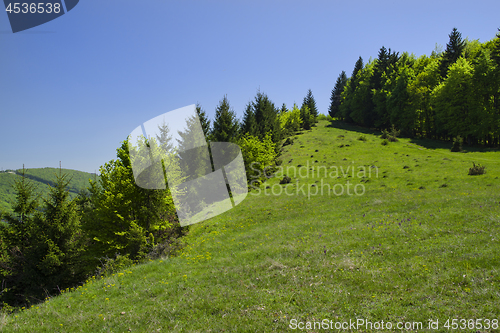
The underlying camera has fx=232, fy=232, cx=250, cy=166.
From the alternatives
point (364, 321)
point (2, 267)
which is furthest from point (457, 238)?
point (2, 267)

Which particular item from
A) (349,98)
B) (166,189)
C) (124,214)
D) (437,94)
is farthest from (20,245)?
(349,98)

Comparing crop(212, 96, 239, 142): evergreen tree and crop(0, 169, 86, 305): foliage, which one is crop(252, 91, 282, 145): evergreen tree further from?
crop(0, 169, 86, 305): foliage

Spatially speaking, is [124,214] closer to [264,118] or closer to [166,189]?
[166,189]

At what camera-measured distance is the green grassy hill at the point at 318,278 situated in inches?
289

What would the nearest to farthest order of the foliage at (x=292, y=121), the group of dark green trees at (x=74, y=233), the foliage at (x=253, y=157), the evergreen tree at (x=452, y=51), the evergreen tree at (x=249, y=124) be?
the group of dark green trees at (x=74, y=233), the foliage at (x=253, y=157), the evergreen tree at (x=249, y=124), the evergreen tree at (x=452, y=51), the foliage at (x=292, y=121)

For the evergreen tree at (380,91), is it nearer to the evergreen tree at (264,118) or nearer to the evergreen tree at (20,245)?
the evergreen tree at (264,118)

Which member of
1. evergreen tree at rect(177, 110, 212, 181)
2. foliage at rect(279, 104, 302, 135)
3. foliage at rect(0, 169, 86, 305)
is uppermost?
foliage at rect(279, 104, 302, 135)

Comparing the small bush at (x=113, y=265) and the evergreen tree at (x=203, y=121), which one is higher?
the evergreen tree at (x=203, y=121)

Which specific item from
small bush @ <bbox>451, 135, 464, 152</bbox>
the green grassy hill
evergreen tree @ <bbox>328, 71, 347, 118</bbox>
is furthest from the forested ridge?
evergreen tree @ <bbox>328, 71, 347, 118</bbox>

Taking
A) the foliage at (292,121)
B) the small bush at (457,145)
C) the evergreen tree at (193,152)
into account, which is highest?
the foliage at (292,121)

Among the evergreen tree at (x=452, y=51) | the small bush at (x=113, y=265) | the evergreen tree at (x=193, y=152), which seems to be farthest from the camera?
the evergreen tree at (x=452, y=51)

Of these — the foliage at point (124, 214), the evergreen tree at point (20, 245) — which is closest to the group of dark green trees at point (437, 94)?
the foliage at point (124, 214)

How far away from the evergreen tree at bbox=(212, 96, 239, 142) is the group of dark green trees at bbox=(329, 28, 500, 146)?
5247 cm

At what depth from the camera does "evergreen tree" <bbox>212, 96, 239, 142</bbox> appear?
41.0m
